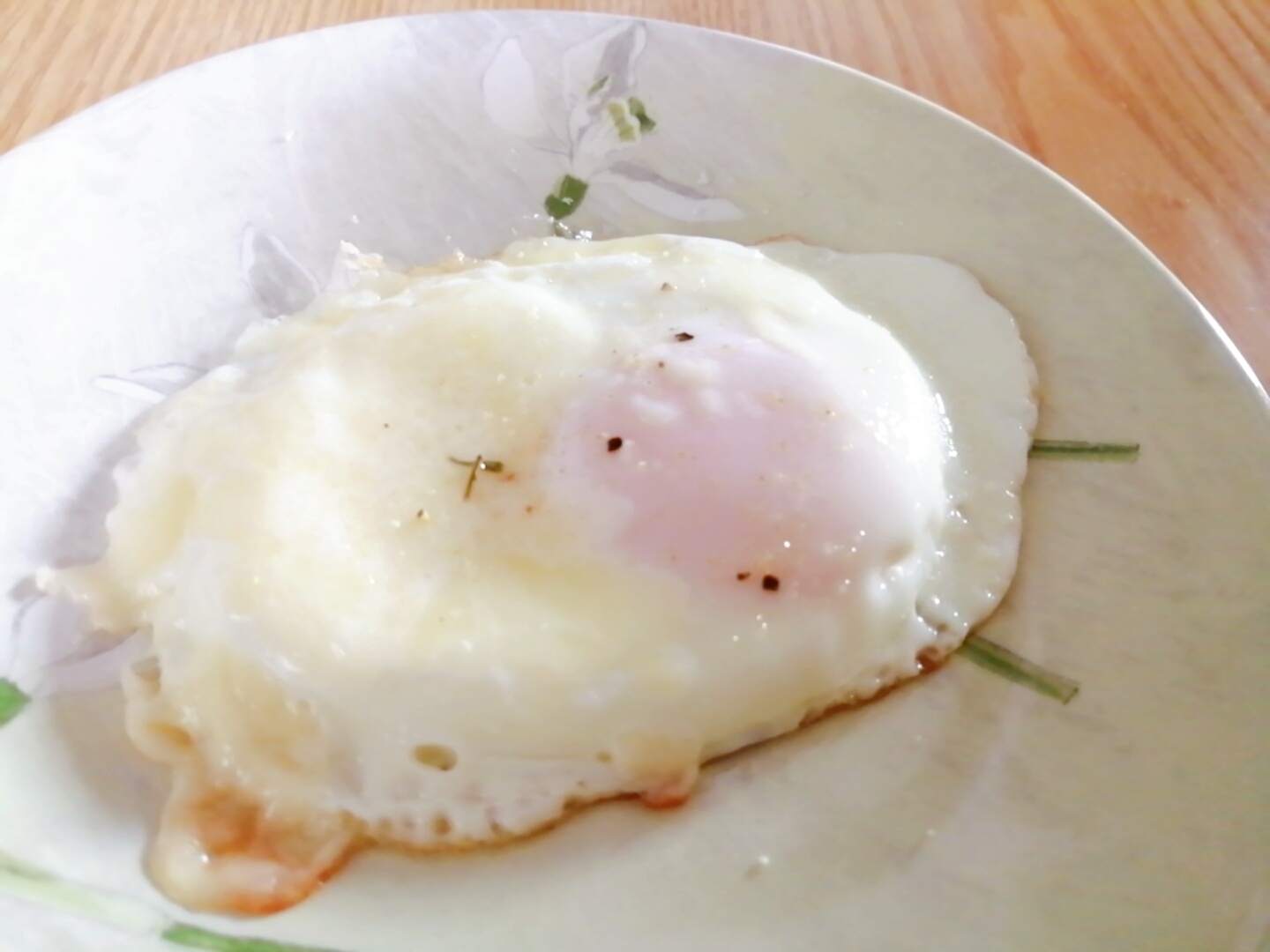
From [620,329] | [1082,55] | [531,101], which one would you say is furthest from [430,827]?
[1082,55]

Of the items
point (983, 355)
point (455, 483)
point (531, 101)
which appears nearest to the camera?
point (455, 483)

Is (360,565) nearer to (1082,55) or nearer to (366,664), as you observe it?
(366,664)

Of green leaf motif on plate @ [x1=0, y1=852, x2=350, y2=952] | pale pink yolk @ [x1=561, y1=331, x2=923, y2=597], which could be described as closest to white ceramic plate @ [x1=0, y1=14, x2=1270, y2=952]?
green leaf motif on plate @ [x1=0, y1=852, x2=350, y2=952]

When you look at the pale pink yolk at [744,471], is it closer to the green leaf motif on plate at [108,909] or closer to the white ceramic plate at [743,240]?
the white ceramic plate at [743,240]

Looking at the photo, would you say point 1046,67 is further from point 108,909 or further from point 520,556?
point 108,909

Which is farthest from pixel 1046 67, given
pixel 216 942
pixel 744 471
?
pixel 216 942

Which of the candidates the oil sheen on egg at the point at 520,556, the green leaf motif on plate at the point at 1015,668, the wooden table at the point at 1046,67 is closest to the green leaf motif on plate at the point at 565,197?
the oil sheen on egg at the point at 520,556
